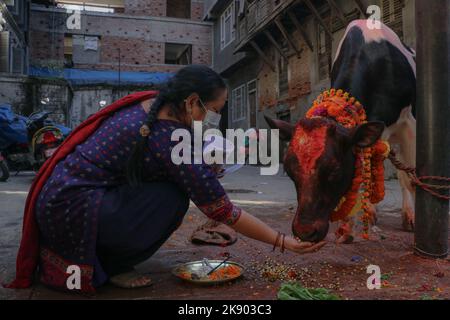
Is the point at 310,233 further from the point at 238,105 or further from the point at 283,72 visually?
the point at 238,105

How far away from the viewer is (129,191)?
6.74 ft

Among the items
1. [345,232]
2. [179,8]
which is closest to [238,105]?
[179,8]

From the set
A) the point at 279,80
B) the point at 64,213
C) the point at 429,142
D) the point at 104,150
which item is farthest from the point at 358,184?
the point at 279,80

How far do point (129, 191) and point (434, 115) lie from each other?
203 centimetres

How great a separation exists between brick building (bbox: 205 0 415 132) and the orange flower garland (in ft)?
22.0

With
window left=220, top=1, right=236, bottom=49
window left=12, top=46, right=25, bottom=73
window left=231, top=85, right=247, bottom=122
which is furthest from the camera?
window left=220, top=1, right=236, bottom=49

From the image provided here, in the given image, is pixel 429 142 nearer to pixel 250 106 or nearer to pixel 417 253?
pixel 417 253

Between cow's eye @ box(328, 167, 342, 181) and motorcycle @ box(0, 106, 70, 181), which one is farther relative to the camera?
motorcycle @ box(0, 106, 70, 181)

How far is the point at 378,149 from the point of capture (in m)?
2.87

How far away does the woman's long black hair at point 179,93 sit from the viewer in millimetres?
1997

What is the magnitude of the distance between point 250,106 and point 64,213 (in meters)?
17.3

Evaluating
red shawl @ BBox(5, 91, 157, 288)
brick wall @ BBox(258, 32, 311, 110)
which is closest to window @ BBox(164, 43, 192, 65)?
brick wall @ BBox(258, 32, 311, 110)

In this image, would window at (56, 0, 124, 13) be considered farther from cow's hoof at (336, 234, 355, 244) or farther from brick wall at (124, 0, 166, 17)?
cow's hoof at (336, 234, 355, 244)

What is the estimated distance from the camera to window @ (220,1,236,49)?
2045 centimetres
